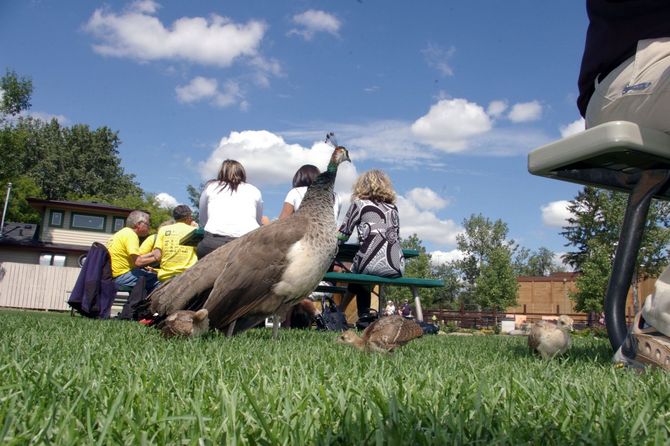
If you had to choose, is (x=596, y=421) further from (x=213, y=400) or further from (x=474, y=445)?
(x=213, y=400)

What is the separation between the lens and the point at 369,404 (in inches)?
66.6

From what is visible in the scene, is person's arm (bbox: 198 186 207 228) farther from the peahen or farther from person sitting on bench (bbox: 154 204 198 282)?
the peahen

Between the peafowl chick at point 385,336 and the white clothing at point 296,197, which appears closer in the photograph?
the peafowl chick at point 385,336

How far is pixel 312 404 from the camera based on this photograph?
1792 millimetres

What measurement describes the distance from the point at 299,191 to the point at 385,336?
176 inches

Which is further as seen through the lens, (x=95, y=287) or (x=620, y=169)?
(x=95, y=287)

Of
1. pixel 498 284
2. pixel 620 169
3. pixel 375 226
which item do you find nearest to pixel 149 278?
pixel 375 226

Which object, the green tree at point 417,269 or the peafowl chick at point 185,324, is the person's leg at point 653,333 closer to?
the peafowl chick at point 185,324

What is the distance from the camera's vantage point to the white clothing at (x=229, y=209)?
7555 millimetres

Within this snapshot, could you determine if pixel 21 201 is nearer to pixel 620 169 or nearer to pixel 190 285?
pixel 190 285

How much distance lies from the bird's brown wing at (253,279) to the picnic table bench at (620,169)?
226cm

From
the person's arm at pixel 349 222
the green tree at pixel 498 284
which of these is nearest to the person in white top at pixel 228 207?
the person's arm at pixel 349 222

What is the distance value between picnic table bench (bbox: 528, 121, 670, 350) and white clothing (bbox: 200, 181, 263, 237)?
5.01 m

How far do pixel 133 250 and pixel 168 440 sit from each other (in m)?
9.49
